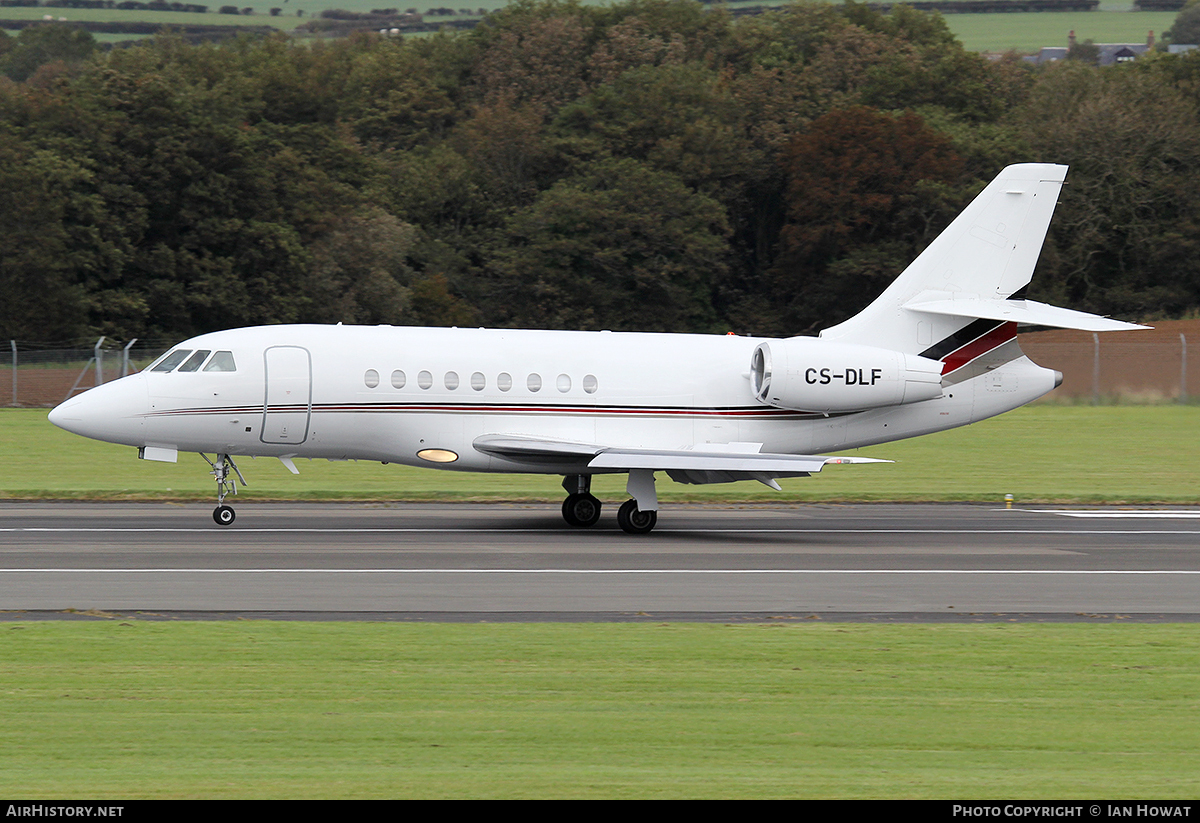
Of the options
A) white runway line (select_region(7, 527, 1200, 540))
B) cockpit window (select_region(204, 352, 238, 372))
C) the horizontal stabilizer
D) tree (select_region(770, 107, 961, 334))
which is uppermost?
tree (select_region(770, 107, 961, 334))

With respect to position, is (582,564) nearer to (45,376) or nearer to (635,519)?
(635,519)

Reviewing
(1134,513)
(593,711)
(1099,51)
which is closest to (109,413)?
(593,711)

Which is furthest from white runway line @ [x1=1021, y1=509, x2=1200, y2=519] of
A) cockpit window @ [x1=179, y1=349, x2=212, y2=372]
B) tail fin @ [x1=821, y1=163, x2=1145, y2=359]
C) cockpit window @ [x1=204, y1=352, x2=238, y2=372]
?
cockpit window @ [x1=179, y1=349, x2=212, y2=372]

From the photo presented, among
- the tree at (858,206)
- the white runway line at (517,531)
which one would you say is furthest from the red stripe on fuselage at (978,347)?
the tree at (858,206)

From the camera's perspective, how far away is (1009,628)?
14.5m

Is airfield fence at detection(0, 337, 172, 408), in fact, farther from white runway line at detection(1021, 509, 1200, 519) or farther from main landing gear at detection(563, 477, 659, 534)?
white runway line at detection(1021, 509, 1200, 519)

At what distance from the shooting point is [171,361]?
23500mm

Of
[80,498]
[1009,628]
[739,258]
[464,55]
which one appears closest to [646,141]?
[739,258]

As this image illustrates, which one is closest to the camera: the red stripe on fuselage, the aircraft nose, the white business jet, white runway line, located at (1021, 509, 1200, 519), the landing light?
the aircraft nose

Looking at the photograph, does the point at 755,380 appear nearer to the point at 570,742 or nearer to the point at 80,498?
the point at 80,498

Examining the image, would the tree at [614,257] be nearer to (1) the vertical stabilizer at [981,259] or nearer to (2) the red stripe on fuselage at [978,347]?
(1) the vertical stabilizer at [981,259]

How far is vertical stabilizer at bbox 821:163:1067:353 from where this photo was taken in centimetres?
2594

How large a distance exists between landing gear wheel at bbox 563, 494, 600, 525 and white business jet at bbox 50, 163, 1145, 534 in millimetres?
34
